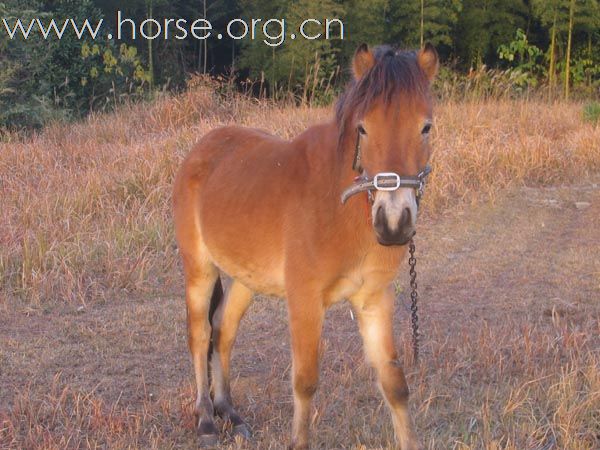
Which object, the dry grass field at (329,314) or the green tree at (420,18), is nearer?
the dry grass field at (329,314)

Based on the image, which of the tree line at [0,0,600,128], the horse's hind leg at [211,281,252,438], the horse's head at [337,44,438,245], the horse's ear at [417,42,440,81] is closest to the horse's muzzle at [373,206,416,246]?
the horse's head at [337,44,438,245]

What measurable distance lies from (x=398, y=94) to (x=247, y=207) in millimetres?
1203

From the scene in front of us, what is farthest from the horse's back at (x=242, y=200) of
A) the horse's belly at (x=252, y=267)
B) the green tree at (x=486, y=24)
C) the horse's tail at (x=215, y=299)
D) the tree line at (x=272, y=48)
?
the green tree at (x=486, y=24)

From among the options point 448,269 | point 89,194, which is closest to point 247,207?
point 448,269

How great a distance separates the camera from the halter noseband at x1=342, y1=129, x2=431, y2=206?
311cm

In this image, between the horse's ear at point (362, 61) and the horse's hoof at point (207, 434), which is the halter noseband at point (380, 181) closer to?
the horse's ear at point (362, 61)

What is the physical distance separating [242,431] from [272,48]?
1624cm

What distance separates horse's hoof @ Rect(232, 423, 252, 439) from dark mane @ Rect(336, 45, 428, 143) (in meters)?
1.81

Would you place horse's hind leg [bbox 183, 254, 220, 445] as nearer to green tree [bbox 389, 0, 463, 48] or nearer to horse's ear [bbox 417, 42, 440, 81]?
horse's ear [bbox 417, 42, 440, 81]

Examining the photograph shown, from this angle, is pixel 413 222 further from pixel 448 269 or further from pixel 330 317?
pixel 448 269

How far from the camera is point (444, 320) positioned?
6270 millimetres

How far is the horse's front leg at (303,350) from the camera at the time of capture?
3676 mm

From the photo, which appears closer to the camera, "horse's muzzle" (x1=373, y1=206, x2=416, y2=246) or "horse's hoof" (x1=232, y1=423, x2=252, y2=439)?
"horse's muzzle" (x1=373, y1=206, x2=416, y2=246)

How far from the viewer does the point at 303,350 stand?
3.75 m
